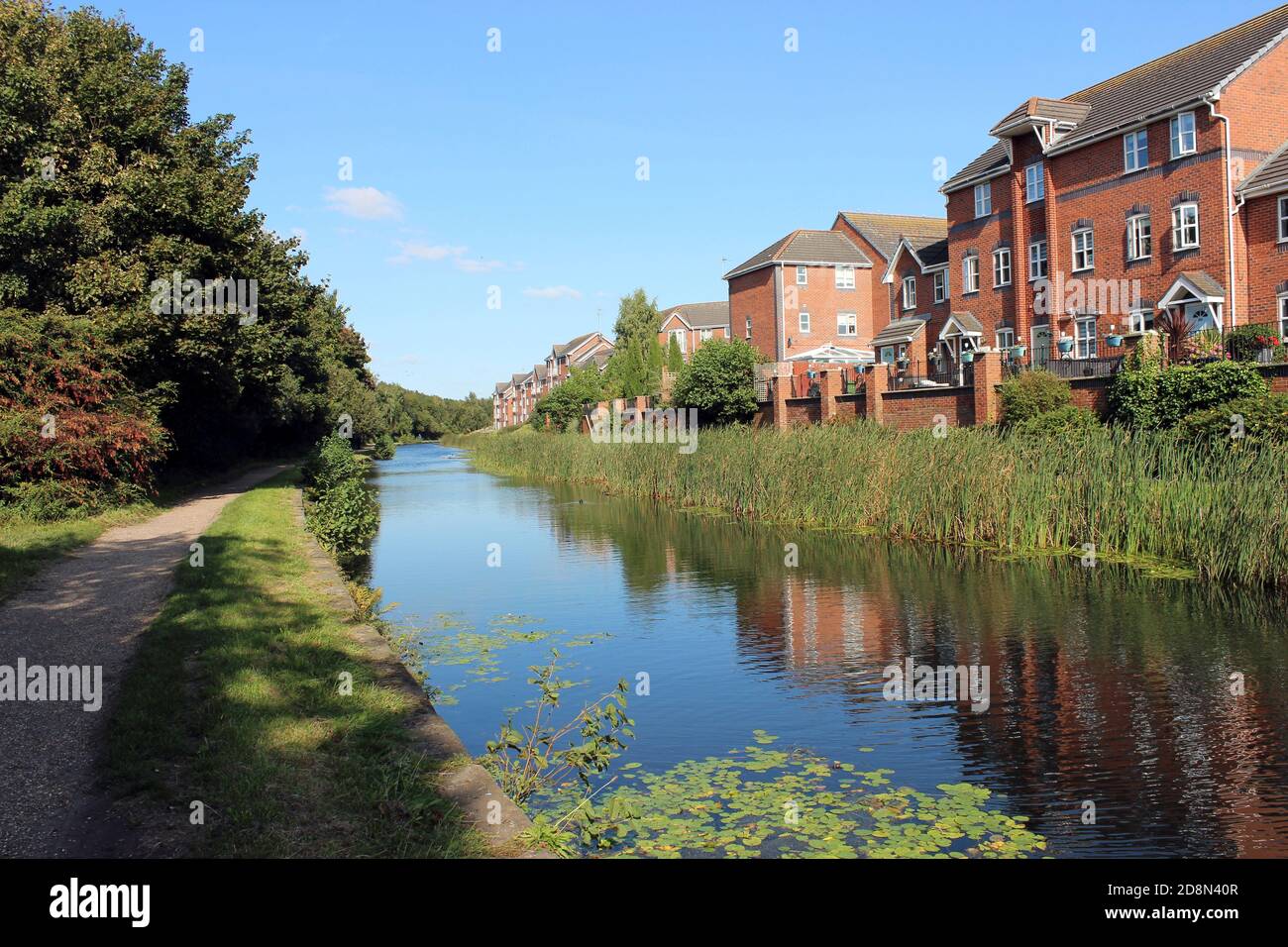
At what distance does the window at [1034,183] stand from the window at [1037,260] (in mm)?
1695

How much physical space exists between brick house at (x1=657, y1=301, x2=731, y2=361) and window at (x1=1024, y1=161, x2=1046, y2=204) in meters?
54.6

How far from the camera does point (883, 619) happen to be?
14000mm

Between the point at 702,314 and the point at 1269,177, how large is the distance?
242 ft

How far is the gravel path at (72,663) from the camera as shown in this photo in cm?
516

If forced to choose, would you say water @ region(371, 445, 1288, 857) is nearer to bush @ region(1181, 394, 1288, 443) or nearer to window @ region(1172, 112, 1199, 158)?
bush @ region(1181, 394, 1288, 443)

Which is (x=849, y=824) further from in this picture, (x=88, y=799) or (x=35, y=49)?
(x=35, y=49)

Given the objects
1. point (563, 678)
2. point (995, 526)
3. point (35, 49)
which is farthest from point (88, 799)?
point (35, 49)

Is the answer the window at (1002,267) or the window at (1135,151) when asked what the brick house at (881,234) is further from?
the window at (1135,151)

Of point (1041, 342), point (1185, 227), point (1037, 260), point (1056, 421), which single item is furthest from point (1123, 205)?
point (1056, 421)

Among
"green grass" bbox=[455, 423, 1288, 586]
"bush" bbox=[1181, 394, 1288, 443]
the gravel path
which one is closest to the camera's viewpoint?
the gravel path

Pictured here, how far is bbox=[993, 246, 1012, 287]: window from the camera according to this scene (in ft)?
132

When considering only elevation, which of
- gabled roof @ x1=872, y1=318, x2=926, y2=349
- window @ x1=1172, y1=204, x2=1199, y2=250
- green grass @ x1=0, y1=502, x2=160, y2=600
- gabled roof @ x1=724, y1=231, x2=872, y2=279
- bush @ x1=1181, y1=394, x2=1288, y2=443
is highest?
gabled roof @ x1=724, y1=231, x2=872, y2=279

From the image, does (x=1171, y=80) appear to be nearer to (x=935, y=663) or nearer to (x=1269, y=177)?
(x=1269, y=177)

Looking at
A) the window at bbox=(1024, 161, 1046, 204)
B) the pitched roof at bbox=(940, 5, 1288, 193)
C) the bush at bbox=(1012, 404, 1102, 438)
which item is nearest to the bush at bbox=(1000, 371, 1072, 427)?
the bush at bbox=(1012, 404, 1102, 438)
